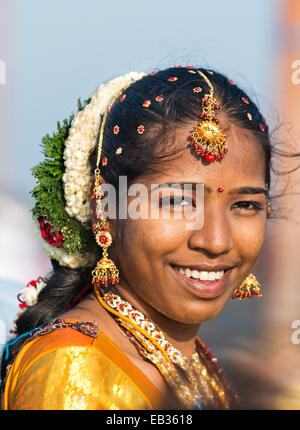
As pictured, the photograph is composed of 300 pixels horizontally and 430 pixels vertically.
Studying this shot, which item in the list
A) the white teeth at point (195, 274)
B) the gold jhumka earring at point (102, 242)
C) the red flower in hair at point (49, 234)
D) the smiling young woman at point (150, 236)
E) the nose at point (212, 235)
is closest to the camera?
the smiling young woman at point (150, 236)

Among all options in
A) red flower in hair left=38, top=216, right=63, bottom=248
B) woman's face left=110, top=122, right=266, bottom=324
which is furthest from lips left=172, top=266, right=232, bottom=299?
red flower in hair left=38, top=216, right=63, bottom=248

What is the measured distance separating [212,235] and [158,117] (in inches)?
21.0

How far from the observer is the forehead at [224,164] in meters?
1.94

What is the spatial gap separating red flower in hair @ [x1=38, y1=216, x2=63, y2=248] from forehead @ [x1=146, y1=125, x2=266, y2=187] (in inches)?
28.6

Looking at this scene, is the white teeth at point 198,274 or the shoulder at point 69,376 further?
the white teeth at point 198,274

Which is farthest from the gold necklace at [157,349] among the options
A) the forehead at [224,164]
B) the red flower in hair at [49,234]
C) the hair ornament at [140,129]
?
the hair ornament at [140,129]

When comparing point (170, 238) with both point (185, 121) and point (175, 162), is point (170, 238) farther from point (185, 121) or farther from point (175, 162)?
point (185, 121)

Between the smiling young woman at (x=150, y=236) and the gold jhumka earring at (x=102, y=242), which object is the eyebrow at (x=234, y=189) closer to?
the smiling young woman at (x=150, y=236)

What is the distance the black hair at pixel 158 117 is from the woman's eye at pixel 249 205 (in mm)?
225

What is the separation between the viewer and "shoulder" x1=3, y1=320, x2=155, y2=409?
1605 mm

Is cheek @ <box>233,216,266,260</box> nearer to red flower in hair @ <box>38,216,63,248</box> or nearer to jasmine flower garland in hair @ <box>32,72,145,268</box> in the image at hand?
jasmine flower garland in hair @ <box>32,72,145,268</box>

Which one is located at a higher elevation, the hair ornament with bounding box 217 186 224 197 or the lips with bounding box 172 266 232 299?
the hair ornament with bounding box 217 186 224 197

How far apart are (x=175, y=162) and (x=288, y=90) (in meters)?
6.05
